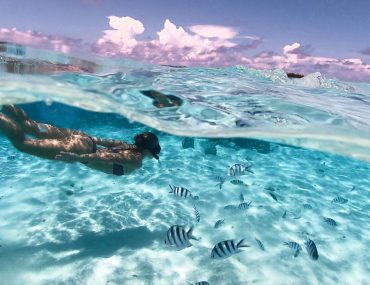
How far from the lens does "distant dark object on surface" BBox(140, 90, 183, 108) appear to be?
13.3m

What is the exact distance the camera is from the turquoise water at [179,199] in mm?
9750

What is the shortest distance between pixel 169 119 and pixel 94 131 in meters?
14.5

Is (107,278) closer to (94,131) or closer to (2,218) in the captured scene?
(2,218)

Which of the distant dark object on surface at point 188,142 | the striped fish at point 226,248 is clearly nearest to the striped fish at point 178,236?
the striped fish at point 226,248

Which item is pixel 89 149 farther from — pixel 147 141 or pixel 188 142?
pixel 188 142

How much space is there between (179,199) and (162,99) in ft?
14.2

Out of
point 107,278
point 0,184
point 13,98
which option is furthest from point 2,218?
point 13,98

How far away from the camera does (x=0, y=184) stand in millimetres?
15297

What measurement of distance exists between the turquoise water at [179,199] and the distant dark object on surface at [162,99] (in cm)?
24

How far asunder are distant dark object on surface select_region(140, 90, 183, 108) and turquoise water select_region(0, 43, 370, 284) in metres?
0.24

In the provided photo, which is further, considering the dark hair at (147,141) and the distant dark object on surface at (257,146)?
the distant dark object on surface at (257,146)

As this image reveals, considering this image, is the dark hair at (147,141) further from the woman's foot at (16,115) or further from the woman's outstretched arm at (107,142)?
the woman's foot at (16,115)

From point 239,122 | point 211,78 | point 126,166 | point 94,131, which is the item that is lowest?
point 94,131

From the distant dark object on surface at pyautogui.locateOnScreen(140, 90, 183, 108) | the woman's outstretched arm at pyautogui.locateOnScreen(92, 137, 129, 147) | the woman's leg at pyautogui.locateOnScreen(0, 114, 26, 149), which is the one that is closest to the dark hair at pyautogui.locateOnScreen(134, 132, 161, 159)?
the woman's outstretched arm at pyautogui.locateOnScreen(92, 137, 129, 147)
